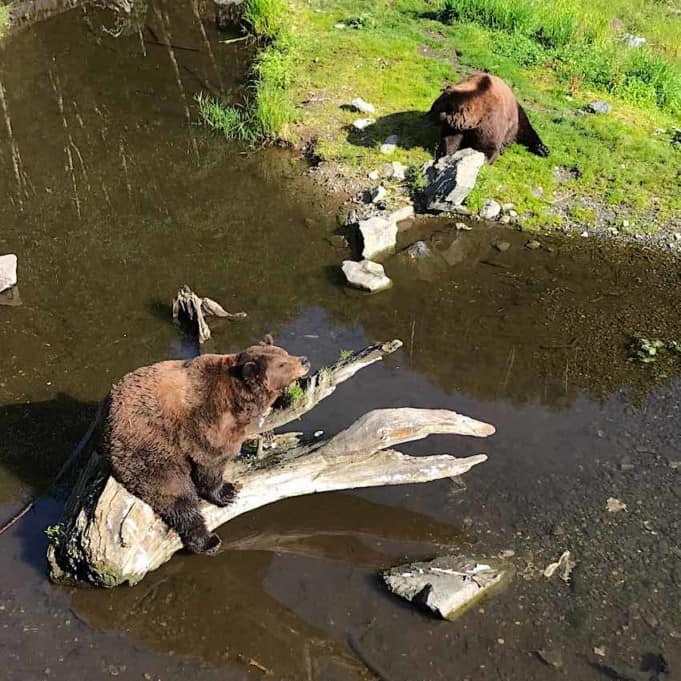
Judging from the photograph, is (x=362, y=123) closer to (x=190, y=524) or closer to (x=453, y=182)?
(x=453, y=182)

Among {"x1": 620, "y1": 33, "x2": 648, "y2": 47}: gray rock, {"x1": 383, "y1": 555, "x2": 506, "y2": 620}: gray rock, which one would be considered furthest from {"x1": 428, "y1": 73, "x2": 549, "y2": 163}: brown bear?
{"x1": 383, "y1": 555, "x2": 506, "y2": 620}: gray rock

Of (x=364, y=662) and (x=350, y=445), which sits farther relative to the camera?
(x=350, y=445)

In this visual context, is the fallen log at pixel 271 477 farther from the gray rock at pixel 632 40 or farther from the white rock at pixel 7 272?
the gray rock at pixel 632 40

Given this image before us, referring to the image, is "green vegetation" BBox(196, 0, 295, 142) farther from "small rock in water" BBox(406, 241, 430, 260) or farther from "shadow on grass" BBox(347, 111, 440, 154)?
"small rock in water" BBox(406, 241, 430, 260)

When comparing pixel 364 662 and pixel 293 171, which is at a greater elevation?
pixel 293 171

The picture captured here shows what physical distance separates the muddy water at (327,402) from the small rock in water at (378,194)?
1.98 feet

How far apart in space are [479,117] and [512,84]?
2.91 m

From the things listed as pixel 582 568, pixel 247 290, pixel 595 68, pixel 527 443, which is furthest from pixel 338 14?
pixel 582 568

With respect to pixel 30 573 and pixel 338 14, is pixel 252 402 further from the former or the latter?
pixel 338 14

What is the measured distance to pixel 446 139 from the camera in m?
11.5

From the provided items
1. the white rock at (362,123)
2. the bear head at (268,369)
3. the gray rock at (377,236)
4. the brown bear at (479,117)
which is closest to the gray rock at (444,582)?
the bear head at (268,369)

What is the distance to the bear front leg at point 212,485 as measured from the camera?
582 centimetres

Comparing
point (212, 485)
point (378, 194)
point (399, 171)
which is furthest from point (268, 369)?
point (399, 171)

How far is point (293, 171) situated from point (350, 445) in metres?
6.40
